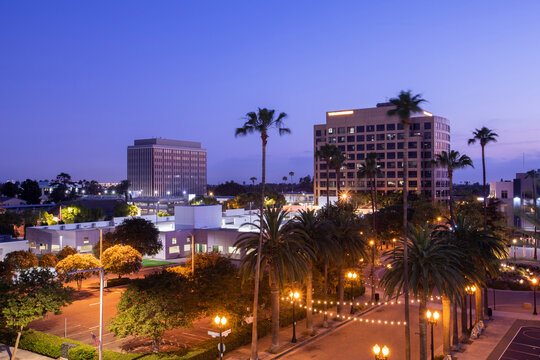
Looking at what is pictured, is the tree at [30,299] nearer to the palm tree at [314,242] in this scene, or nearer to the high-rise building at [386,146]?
the palm tree at [314,242]

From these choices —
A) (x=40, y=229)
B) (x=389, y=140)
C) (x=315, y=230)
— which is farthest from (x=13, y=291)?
(x=389, y=140)

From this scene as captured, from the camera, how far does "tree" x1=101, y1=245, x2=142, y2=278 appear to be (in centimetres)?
4928

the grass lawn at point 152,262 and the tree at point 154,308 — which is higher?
the tree at point 154,308

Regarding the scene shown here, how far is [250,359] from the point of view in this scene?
25.9m

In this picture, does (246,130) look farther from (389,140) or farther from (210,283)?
(389,140)

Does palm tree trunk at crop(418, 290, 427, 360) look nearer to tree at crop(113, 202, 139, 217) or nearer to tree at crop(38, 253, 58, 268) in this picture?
tree at crop(38, 253, 58, 268)

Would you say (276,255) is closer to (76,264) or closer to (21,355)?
(21,355)

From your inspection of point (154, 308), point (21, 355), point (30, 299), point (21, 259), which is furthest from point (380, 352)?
point (21, 259)

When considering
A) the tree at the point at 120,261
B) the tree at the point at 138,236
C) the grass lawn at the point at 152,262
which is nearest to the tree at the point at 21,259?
the tree at the point at 120,261

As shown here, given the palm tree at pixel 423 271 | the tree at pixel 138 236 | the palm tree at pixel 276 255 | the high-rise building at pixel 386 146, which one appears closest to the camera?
the palm tree at pixel 423 271

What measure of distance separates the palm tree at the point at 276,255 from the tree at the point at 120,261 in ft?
89.0

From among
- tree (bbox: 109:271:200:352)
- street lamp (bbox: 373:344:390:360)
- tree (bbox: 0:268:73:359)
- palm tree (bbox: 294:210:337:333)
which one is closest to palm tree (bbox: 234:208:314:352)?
palm tree (bbox: 294:210:337:333)

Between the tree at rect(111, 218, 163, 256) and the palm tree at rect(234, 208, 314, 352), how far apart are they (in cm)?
3715

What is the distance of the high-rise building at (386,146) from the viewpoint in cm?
12975
